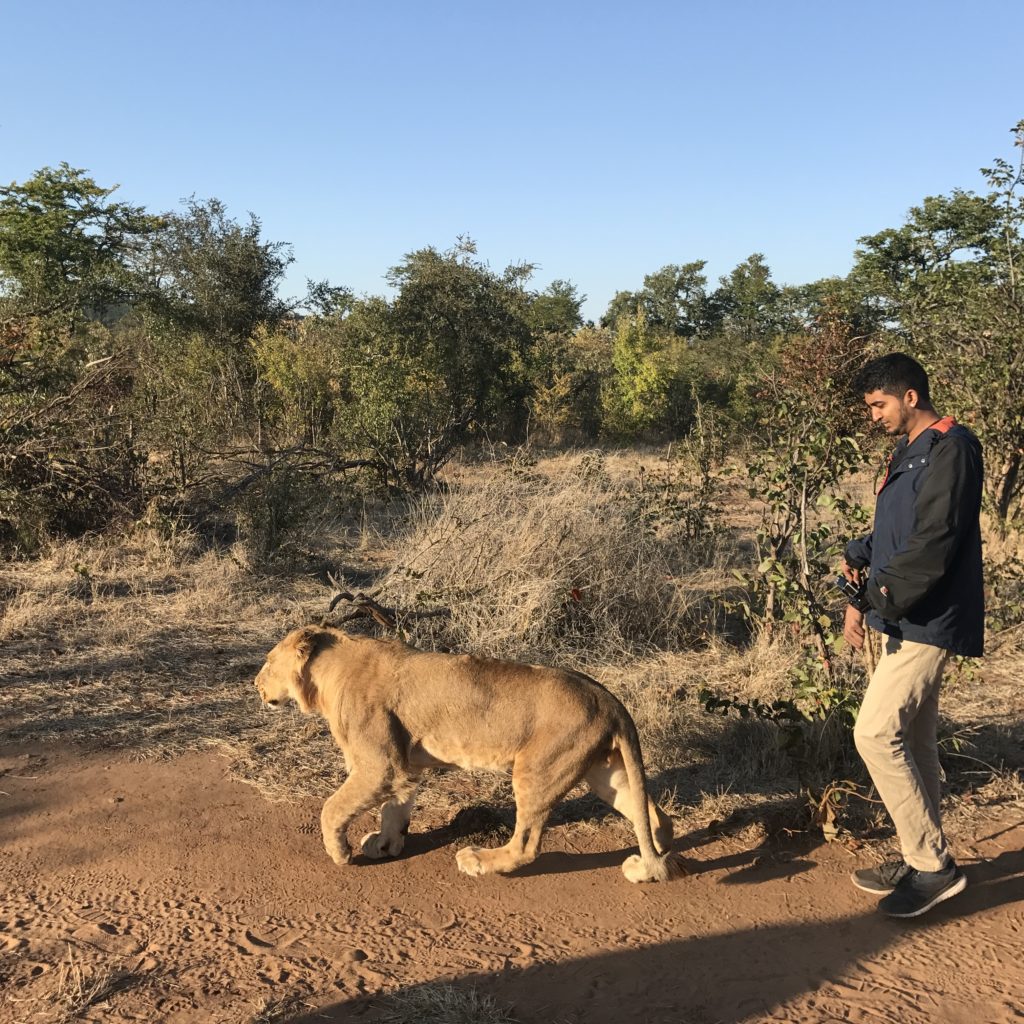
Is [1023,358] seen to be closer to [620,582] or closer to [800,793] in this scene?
[620,582]

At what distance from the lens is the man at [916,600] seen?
3.52m

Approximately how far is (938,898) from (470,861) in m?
2.01

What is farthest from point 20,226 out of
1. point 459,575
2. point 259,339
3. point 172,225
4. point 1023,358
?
point 1023,358

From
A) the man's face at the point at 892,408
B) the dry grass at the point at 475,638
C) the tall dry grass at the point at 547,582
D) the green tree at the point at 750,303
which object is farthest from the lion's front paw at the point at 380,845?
the green tree at the point at 750,303

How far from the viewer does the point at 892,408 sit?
3.78 metres

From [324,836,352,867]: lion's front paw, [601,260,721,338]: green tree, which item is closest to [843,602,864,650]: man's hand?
[324,836,352,867]: lion's front paw

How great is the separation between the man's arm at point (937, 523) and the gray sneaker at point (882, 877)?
1.23 m

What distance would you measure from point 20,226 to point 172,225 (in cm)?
427

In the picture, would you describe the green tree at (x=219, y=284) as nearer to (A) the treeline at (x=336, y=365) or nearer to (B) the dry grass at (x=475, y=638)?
(A) the treeline at (x=336, y=365)

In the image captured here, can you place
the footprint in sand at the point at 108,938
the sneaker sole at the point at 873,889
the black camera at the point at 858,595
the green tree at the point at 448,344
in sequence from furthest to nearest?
the green tree at the point at 448,344 < the black camera at the point at 858,595 < the sneaker sole at the point at 873,889 < the footprint in sand at the point at 108,938

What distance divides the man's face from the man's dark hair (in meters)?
0.02

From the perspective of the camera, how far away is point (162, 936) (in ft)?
11.6

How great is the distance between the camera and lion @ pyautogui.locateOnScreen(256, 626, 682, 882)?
391cm

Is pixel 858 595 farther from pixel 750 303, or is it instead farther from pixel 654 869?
pixel 750 303
